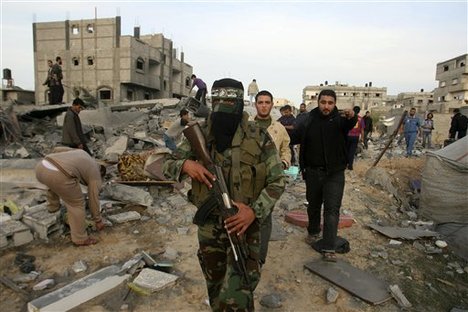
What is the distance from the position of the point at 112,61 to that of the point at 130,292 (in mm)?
26564

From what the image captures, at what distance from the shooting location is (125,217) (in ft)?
14.4

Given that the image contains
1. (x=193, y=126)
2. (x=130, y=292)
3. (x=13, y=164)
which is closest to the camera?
(x=193, y=126)

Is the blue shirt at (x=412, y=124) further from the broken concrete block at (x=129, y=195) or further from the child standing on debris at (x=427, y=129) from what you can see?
the broken concrete block at (x=129, y=195)

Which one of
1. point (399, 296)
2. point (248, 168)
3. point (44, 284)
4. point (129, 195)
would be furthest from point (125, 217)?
point (399, 296)

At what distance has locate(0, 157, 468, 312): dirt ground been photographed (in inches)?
107

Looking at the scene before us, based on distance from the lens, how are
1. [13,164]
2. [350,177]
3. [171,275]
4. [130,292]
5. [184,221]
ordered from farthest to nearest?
1. [350,177]
2. [13,164]
3. [184,221]
4. [171,275]
5. [130,292]

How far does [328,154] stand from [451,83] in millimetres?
47361

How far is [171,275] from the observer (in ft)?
9.88

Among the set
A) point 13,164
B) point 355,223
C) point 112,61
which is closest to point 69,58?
point 112,61

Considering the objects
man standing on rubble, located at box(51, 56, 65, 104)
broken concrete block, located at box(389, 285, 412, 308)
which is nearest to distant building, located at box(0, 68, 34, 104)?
man standing on rubble, located at box(51, 56, 65, 104)

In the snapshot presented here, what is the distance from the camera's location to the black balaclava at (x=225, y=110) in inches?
74.6

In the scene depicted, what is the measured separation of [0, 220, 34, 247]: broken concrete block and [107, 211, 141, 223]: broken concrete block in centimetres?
92

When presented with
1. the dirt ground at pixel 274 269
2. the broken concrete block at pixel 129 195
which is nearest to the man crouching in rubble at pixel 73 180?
the dirt ground at pixel 274 269

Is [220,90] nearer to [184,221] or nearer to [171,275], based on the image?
[171,275]
